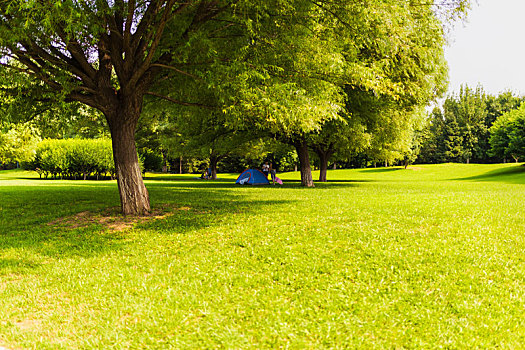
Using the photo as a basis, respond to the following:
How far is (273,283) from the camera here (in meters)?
6.02

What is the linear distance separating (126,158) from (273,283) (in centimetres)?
773

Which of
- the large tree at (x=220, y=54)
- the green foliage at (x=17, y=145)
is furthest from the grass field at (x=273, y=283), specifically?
the green foliage at (x=17, y=145)

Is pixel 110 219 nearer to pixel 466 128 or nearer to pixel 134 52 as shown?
pixel 134 52

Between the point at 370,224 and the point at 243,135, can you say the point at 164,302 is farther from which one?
the point at 243,135

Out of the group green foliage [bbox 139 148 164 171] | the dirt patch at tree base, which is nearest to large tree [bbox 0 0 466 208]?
the dirt patch at tree base

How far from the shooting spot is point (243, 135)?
26.2 m

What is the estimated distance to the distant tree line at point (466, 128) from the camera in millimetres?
81206

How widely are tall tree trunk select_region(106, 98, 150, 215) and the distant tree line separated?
79791mm

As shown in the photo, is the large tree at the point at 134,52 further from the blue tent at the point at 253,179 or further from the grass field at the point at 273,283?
the blue tent at the point at 253,179

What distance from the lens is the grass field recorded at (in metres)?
4.50

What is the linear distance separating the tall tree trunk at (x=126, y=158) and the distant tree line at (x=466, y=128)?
262 ft

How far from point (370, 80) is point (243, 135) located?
660 inches

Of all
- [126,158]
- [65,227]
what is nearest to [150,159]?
[126,158]

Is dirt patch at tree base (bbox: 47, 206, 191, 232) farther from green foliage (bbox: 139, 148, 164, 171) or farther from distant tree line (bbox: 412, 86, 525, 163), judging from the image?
distant tree line (bbox: 412, 86, 525, 163)
